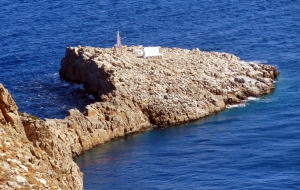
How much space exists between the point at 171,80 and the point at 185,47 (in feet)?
91.1

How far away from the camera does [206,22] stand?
486ft

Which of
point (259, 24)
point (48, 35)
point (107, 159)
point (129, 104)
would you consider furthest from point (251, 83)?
point (48, 35)

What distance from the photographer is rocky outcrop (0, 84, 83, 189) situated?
3819 cm

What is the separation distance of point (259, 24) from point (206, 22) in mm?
9560

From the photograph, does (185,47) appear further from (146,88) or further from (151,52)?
(146,88)

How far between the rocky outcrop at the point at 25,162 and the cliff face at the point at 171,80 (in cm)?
4498

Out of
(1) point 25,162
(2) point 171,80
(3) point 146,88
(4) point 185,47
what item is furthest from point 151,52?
Answer: (1) point 25,162

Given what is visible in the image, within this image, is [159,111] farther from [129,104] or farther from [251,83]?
[251,83]

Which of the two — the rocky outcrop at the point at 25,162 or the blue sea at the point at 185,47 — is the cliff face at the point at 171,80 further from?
the rocky outcrop at the point at 25,162

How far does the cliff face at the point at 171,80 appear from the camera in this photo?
9744 cm

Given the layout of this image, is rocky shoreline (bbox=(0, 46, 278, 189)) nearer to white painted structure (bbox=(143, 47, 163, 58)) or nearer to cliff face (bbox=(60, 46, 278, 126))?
cliff face (bbox=(60, 46, 278, 126))

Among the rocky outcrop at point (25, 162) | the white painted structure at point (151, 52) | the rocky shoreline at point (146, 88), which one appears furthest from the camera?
the white painted structure at point (151, 52)

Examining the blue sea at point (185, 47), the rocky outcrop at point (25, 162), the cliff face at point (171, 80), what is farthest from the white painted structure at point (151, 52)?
the rocky outcrop at point (25, 162)

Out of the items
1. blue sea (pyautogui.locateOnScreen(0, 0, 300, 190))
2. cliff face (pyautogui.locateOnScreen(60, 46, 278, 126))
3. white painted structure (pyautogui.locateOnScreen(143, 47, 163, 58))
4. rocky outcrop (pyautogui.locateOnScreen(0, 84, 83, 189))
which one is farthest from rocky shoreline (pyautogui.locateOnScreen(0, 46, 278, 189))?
rocky outcrop (pyautogui.locateOnScreen(0, 84, 83, 189))
